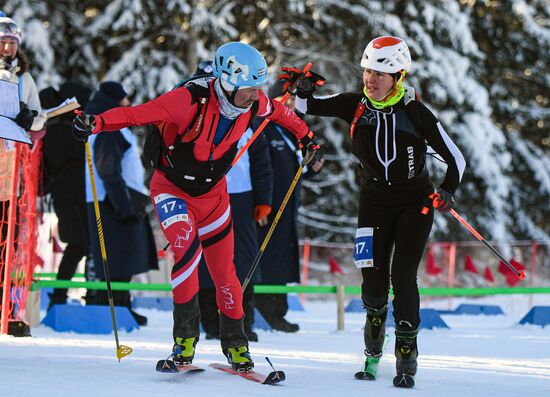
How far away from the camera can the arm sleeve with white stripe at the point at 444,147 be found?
5477mm

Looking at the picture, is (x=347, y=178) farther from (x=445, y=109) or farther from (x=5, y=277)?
(x=5, y=277)

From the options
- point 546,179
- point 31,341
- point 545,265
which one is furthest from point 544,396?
point 546,179

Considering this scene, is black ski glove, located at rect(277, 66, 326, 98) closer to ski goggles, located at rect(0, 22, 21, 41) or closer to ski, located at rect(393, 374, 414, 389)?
ski, located at rect(393, 374, 414, 389)

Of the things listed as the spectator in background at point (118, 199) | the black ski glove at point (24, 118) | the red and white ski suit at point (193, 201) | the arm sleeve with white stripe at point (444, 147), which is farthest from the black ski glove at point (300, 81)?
the spectator in background at point (118, 199)

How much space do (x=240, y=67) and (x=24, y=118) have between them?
1784 millimetres

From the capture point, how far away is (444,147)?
18.0 ft

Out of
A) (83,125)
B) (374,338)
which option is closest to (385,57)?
(374,338)

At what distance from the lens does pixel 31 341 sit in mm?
6648

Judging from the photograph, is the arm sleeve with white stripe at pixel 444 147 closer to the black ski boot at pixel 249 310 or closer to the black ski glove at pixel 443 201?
the black ski glove at pixel 443 201

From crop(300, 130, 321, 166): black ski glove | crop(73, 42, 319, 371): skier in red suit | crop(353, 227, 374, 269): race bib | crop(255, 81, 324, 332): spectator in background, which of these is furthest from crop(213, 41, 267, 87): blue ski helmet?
crop(255, 81, 324, 332): spectator in background

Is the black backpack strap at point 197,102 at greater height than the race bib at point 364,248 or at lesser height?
greater

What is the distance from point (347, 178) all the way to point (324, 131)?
3.72ft

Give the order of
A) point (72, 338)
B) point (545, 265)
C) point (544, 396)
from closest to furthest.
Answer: point (544, 396) < point (72, 338) < point (545, 265)

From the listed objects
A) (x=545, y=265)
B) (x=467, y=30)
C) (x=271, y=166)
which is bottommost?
(x=545, y=265)
